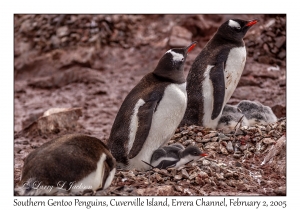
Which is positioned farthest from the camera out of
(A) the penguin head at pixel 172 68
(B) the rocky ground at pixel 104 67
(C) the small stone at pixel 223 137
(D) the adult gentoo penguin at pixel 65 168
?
(B) the rocky ground at pixel 104 67

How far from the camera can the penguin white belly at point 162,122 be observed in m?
5.09

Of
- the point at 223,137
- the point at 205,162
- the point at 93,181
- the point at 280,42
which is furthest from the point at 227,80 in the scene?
the point at 280,42

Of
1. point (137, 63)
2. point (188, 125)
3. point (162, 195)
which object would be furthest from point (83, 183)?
point (137, 63)

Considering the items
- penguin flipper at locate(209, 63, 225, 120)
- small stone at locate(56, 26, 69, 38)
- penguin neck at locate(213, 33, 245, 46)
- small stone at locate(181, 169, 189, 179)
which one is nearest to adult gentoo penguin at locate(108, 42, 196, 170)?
small stone at locate(181, 169, 189, 179)

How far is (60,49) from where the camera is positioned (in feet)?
40.7

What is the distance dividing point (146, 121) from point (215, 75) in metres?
1.64

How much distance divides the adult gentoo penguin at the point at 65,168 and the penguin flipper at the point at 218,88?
2.08 meters

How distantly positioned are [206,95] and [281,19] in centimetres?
624

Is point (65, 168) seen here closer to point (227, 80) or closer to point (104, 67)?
point (227, 80)

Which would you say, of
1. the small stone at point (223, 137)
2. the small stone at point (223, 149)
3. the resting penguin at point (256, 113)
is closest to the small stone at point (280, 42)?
the resting penguin at point (256, 113)

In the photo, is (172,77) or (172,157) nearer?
(172,157)

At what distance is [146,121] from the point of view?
4.99 metres

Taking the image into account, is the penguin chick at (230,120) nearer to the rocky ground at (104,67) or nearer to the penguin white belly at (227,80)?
the penguin white belly at (227,80)

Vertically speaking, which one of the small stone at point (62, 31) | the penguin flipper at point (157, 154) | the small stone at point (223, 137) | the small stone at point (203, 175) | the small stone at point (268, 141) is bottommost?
the small stone at point (203, 175)
